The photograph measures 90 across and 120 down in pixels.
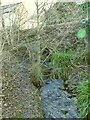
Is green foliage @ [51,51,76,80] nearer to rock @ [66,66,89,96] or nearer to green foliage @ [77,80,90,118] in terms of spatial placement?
rock @ [66,66,89,96]

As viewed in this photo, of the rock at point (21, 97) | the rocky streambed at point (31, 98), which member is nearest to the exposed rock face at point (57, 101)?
the rocky streambed at point (31, 98)

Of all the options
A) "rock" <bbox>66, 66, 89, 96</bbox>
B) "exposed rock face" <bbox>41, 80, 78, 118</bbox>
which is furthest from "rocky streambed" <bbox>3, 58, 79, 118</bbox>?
"rock" <bbox>66, 66, 89, 96</bbox>

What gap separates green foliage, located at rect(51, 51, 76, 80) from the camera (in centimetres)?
536

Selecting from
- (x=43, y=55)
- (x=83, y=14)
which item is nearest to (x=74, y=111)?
(x=43, y=55)

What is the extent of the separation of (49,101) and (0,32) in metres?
1.22

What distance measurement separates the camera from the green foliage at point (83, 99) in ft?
15.8

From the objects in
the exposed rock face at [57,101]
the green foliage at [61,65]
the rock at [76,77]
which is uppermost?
the green foliage at [61,65]

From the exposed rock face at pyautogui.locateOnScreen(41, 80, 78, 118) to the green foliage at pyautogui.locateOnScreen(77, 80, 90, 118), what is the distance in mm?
78

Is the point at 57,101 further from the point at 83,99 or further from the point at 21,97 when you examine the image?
the point at 21,97

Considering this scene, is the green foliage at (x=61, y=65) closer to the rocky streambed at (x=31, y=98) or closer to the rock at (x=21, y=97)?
the rocky streambed at (x=31, y=98)

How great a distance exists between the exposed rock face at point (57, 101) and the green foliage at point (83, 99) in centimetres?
8

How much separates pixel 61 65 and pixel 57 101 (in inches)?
24.3

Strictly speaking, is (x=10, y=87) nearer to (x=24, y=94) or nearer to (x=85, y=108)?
(x=24, y=94)

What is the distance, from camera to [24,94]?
5004 millimetres
